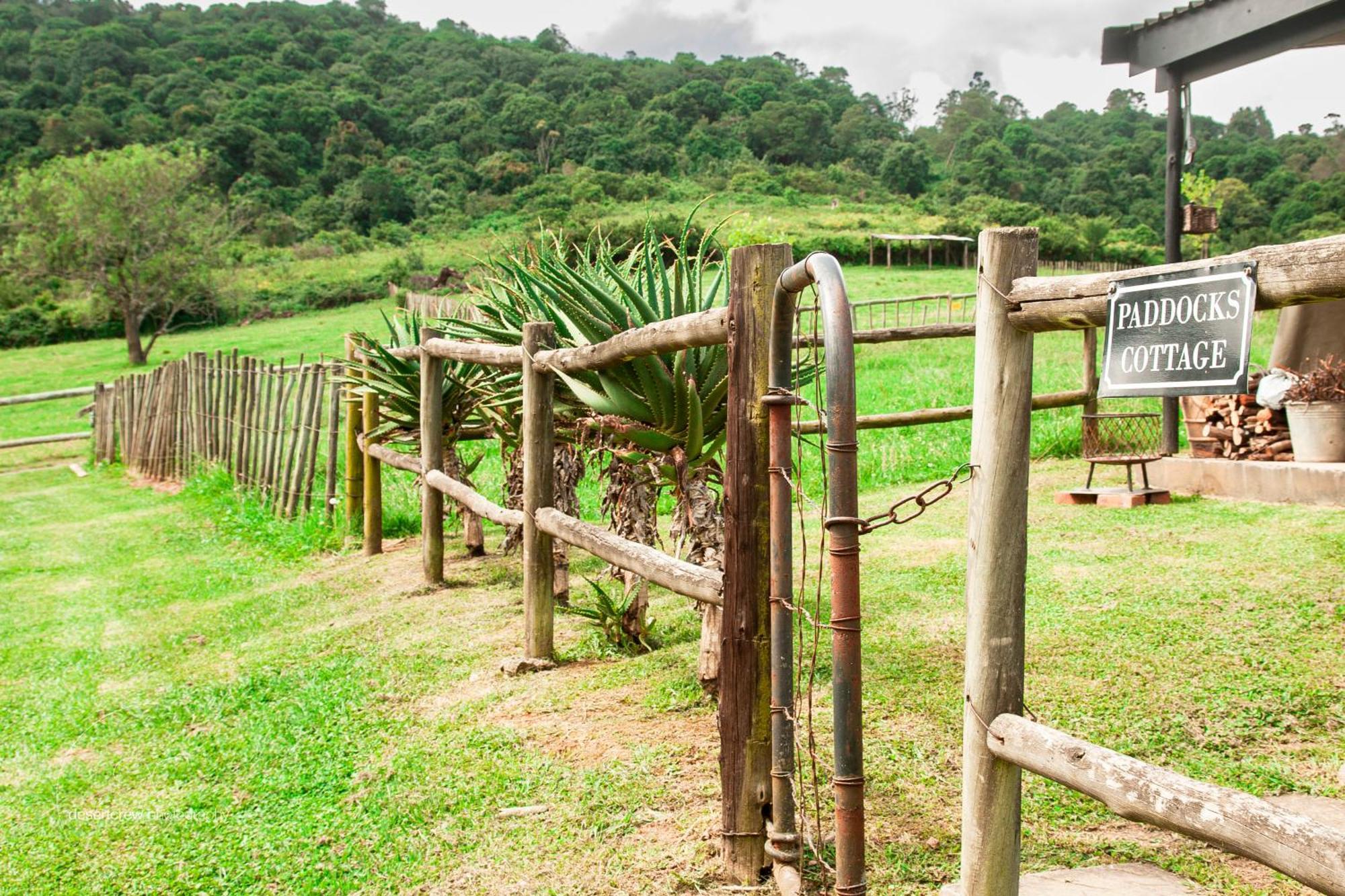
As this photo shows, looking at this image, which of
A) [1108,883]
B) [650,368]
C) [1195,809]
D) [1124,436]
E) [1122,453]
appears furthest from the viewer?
[1124,436]

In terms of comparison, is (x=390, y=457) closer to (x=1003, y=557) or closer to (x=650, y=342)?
(x=650, y=342)

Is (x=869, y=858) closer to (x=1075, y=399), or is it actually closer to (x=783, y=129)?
(x=1075, y=399)

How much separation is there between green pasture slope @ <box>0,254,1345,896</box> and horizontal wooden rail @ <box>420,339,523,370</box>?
123cm

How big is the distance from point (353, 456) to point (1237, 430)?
6.02 meters

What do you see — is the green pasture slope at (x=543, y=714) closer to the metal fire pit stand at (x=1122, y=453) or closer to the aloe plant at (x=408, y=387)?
the metal fire pit stand at (x=1122, y=453)

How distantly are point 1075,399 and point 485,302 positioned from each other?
3.46m

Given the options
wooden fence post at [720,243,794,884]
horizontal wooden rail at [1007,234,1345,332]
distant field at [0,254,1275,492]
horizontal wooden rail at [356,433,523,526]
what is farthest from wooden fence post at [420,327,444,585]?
horizontal wooden rail at [1007,234,1345,332]

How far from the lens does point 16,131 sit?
2105 inches

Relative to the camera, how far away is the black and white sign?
161 centimetres

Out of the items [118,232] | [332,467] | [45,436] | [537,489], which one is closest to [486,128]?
[118,232]

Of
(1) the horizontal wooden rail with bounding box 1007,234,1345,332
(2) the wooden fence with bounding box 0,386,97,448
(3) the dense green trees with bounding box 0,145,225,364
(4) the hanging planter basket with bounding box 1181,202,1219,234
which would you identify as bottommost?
(2) the wooden fence with bounding box 0,386,97,448

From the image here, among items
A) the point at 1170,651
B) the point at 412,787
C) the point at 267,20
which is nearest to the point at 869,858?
the point at 412,787

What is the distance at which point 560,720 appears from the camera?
3.75 meters

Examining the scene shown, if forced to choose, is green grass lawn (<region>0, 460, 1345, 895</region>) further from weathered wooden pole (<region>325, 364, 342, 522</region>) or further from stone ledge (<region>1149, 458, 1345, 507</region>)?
weathered wooden pole (<region>325, 364, 342, 522</region>)
